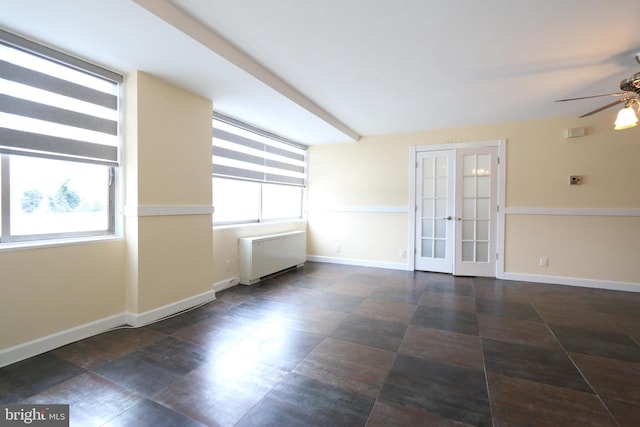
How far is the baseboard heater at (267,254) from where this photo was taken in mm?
4215

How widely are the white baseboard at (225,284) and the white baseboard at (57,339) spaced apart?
120 cm

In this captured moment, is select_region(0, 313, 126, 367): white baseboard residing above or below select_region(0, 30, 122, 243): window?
below

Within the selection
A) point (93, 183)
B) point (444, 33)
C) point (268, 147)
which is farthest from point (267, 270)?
point (444, 33)

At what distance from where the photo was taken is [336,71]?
2.93 m

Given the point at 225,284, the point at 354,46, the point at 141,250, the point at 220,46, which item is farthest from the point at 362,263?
A: the point at 220,46

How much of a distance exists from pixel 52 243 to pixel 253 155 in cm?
276

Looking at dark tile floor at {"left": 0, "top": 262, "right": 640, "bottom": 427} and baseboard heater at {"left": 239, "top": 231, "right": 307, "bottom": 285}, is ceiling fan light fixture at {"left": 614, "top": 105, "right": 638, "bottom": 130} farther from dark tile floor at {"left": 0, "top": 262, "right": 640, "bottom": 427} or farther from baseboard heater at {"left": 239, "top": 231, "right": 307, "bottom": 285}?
baseboard heater at {"left": 239, "top": 231, "right": 307, "bottom": 285}

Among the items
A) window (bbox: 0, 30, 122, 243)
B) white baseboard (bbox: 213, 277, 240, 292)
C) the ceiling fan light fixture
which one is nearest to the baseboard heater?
white baseboard (bbox: 213, 277, 240, 292)

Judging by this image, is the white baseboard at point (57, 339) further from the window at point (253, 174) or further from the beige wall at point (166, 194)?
the window at point (253, 174)

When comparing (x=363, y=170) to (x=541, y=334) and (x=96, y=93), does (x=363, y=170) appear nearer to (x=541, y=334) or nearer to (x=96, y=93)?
(x=541, y=334)

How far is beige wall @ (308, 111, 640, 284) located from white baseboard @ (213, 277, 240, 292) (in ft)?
7.99

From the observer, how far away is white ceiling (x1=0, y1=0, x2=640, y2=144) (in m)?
1.96

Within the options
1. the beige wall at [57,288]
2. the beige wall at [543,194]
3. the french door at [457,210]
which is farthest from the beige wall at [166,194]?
the french door at [457,210]

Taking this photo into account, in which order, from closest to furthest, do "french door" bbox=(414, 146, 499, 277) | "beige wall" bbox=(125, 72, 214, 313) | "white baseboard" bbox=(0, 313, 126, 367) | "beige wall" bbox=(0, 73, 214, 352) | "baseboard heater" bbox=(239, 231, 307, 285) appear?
"white baseboard" bbox=(0, 313, 126, 367) < "beige wall" bbox=(0, 73, 214, 352) < "beige wall" bbox=(125, 72, 214, 313) < "baseboard heater" bbox=(239, 231, 307, 285) < "french door" bbox=(414, 146, 499, 277)
